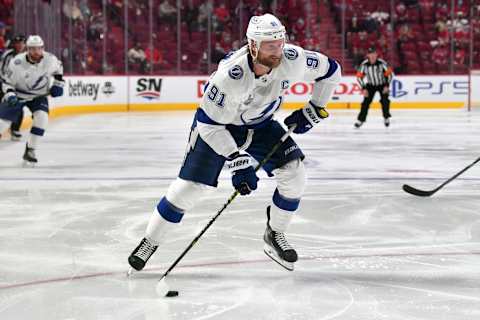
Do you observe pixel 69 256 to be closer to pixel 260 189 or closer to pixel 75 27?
pixel 260 189

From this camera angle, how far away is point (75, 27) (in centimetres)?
1688

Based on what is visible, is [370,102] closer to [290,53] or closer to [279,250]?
[279,250]

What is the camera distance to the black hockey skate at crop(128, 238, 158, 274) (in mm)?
3582

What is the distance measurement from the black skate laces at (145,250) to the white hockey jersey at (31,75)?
15.7 ft

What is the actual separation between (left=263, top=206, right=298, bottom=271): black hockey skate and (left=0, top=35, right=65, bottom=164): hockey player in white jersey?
14.7 ft

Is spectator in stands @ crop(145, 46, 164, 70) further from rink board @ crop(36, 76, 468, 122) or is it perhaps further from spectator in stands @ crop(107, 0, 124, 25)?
spectator in stands @ crop(107, 0, 124, 25)

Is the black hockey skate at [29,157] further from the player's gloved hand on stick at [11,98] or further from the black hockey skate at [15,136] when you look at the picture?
the black hockey skate at [15,136]

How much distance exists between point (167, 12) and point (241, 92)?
1473 centimetres

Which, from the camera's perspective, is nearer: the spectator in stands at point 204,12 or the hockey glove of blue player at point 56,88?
the hockey glove of blue player at point 56,88

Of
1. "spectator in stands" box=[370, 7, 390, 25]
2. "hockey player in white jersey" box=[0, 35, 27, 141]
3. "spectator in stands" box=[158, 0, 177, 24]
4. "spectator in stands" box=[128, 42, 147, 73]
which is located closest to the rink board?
"spectator in stands" box=[128, 42, 147, 73]

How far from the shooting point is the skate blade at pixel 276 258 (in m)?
3.70

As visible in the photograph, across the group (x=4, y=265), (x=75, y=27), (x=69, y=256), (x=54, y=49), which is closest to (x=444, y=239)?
(x=69, y=256)

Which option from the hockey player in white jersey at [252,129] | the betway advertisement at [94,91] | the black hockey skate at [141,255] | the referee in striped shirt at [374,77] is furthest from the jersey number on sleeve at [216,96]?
the betway advertisement at [94,91]

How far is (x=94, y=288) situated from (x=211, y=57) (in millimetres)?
15028
